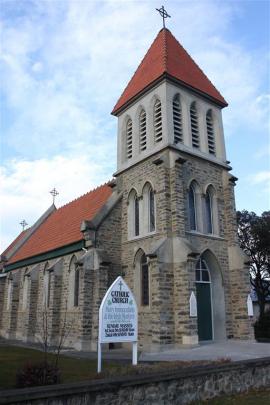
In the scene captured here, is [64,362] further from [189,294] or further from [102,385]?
[102,385]

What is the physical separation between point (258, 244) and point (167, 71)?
2256cm

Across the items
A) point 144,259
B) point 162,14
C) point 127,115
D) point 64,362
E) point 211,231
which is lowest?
point 64,362

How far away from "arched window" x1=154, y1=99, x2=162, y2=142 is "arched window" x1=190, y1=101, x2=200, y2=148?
1928 mm

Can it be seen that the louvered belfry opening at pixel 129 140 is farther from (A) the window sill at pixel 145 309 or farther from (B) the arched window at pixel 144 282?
(A) the window sill at pixel 145 309

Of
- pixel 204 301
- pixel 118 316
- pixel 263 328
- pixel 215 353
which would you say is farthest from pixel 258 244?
pixel 118 316

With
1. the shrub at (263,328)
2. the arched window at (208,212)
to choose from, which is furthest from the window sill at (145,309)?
the shrub at (263,328)

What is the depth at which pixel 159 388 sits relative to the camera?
23.9ft

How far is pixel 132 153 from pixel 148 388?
1510cm

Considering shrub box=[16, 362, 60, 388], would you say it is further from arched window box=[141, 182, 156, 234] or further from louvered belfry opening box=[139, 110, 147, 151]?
louvered belfry opening box=[139, 110, 147, 151]

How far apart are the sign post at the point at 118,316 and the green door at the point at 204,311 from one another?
7.54 m

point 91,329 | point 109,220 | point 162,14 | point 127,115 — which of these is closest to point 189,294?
point 91,329

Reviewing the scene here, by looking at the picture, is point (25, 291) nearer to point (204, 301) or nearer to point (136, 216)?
point (136, 216)

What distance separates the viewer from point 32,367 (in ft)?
24.9

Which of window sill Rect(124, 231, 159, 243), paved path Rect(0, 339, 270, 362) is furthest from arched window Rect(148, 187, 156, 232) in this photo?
paved path Rect(0, 339, 270, 362)
